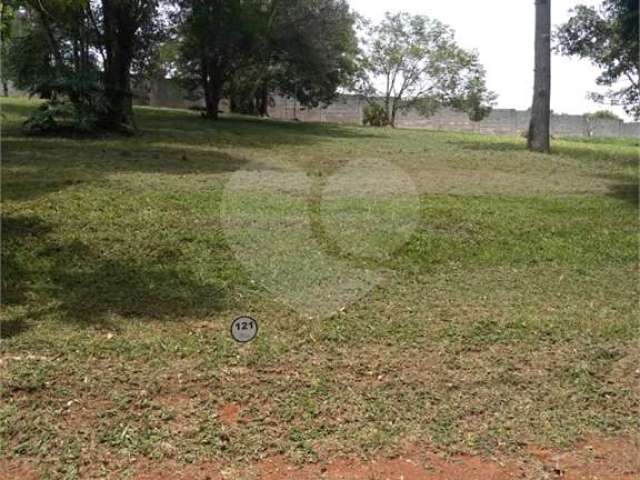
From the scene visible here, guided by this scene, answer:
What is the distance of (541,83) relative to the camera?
41.0 ft

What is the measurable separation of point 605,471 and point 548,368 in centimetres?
81

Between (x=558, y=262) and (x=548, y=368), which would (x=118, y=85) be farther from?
(x=548, y=368)

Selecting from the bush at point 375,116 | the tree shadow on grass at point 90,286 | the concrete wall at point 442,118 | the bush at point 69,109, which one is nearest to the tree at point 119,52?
the bush at point 69,109

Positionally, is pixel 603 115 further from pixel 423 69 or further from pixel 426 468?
pixel 426 468

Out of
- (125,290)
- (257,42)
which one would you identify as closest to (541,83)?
(257,42)

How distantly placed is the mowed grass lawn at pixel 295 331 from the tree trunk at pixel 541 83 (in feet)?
19.8

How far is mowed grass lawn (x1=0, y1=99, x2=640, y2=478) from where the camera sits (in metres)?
2.84

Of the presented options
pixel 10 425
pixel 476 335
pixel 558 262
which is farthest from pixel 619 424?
pixel 10 425

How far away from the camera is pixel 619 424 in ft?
9.91

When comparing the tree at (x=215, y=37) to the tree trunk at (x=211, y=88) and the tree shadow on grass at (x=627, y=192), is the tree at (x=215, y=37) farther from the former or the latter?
the tree shadow on grass at (x=627, y=192)

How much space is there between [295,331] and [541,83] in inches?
407

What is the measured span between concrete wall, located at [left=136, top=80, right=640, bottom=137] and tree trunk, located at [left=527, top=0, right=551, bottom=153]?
18261 millimetres

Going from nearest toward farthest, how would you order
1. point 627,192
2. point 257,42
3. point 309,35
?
point 627,192 < point 257,42 < point 309,35

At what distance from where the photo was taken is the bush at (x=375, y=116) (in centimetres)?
3072
